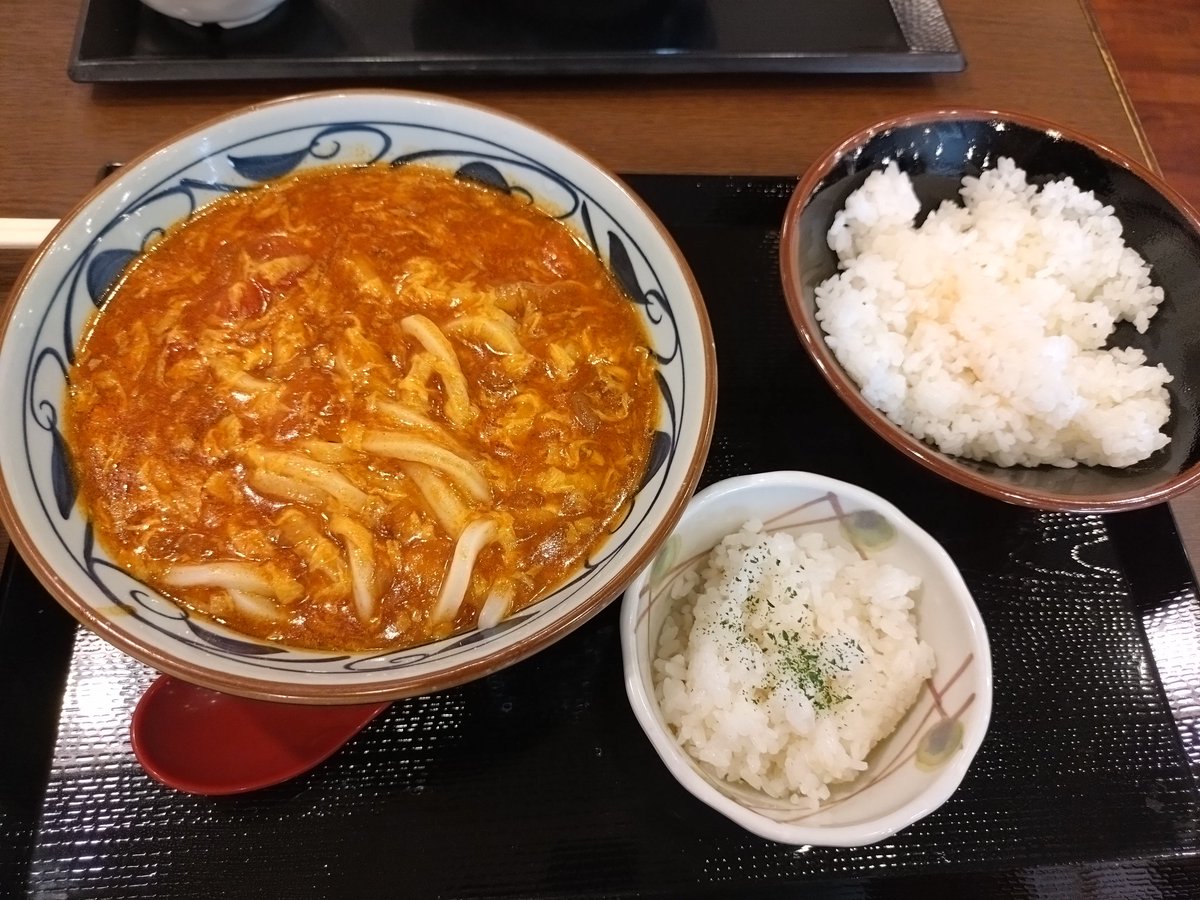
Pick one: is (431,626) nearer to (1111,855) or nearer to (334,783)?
(334,783)

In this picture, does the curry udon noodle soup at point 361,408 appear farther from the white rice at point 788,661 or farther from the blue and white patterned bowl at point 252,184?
the white rice at point 788,661

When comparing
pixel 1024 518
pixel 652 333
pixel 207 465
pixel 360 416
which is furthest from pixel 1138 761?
pixel 207 465

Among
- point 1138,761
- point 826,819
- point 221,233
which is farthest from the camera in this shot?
point 221,233

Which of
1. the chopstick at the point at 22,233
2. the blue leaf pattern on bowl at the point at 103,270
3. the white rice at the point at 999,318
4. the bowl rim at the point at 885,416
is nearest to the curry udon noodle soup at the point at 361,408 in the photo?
the blue leaf pattern on bowl at the point at 103,270

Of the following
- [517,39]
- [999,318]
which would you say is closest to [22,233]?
[517,39]

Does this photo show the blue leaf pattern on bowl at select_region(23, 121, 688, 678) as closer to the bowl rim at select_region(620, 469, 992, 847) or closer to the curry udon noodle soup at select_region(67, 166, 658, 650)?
the curry udon noodle soup at select_region(67, 166, 658, 650)

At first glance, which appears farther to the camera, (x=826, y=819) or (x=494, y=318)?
(x=494, y=318)

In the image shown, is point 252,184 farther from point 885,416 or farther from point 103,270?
point 885,416
